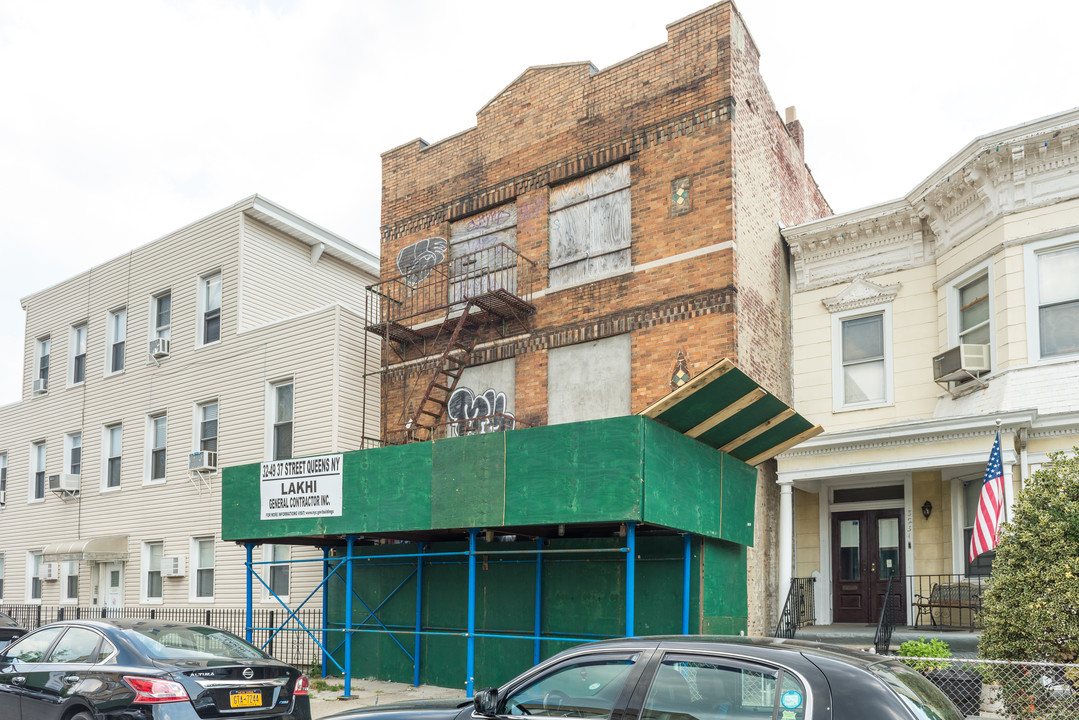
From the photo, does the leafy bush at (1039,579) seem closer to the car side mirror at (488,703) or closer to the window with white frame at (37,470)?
the car side mirror at (488,703)

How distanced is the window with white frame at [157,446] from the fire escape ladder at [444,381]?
8064 mm

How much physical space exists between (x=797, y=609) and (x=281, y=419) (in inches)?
449

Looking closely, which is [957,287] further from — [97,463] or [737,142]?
[97,463]

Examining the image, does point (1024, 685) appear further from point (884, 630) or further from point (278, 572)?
point (278, 572)

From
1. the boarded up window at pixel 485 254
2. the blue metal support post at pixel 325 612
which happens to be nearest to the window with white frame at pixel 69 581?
the blue metal support post at pixel 325 612

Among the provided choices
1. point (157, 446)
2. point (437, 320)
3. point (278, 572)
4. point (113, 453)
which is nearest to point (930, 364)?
point (437, 320)

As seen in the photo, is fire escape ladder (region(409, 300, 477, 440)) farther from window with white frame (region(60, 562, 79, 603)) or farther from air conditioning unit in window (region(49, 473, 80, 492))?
window with white frame (region(60, 562, 79, 603))

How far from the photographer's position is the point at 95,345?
82.4ft

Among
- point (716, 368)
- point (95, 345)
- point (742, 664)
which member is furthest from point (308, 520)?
point (95, 345)

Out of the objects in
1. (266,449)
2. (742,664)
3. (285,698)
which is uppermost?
(266,449)

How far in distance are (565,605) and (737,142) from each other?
8.19 meters

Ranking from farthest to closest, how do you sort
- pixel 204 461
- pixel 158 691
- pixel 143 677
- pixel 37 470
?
pixel 37 470 < pixel 204 461 < pixel 143 677 < pixel 158 691

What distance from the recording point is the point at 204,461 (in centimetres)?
2091

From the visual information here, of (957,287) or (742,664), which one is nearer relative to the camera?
(742,664)
